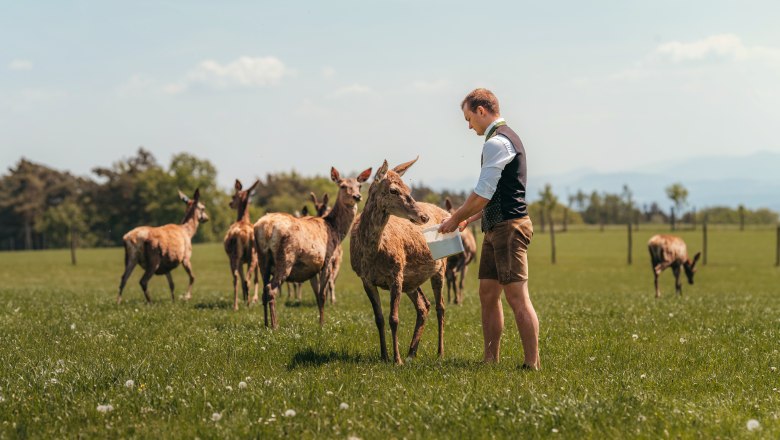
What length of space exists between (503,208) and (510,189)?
0.77ft

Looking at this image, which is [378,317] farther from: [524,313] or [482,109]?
[482,109]

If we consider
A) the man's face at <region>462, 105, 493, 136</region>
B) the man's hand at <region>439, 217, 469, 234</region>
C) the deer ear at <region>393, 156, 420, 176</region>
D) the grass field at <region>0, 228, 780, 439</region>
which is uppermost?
the man's face at <region>462, 105, 493, 136</region>

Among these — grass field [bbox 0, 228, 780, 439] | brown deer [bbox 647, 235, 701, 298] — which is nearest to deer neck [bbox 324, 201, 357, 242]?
grass field [bbox 0, 228, 780, 439]

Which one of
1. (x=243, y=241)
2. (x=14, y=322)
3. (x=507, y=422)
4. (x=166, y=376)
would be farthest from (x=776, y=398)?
(x=243, y=241)

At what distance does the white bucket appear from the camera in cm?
870

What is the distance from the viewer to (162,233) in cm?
1934

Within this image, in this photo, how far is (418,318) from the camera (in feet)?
33.1

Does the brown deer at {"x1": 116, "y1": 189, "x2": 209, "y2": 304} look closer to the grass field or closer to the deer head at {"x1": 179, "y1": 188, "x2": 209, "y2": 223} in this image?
the deer head at {"x1": 179, "y1": 188, "x2": 209, "y2": 223}

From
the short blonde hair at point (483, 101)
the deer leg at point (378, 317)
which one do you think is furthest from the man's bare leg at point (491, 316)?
the short blonde hair at point (483, 101)

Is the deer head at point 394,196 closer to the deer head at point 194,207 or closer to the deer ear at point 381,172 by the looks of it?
the deer ear at point 381,172

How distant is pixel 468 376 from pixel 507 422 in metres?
1.79

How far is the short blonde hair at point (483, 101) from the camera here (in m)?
8.55

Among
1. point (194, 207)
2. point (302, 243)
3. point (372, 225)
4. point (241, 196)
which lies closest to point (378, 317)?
point (372, 225)

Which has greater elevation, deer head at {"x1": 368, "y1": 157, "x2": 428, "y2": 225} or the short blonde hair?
the short blonde hair
